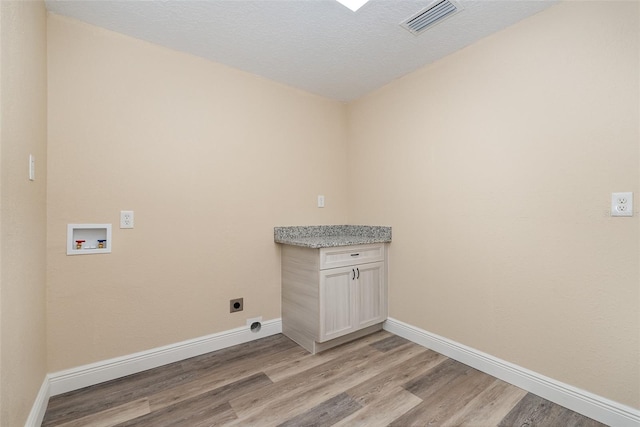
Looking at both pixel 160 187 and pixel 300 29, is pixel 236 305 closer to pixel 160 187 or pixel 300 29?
pixel 160 187

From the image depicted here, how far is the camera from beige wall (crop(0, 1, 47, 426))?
109cm

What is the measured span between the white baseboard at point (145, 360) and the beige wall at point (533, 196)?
1.42 m

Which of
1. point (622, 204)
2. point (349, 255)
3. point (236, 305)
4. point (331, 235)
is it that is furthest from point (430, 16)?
point (236, 305)

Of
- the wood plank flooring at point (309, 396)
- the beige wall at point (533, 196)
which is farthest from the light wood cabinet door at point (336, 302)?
the beige wall at point (533, 196)

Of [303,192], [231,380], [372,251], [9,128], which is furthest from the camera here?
[303,192]

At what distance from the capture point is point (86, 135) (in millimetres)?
1882

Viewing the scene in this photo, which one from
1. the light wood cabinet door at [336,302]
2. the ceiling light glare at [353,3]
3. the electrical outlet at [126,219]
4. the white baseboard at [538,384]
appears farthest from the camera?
the light wood cabinet door at [336,302]

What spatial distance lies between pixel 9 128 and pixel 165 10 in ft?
3.77

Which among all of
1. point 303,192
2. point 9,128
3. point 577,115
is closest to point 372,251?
point 303,192

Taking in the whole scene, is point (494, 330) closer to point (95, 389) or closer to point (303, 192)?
point (303, 192)

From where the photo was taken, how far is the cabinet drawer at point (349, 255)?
7.56 feet

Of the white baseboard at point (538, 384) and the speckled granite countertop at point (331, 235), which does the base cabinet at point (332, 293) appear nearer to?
the speckled granite countertop at point (331, 235)

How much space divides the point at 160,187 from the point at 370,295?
1.95 m

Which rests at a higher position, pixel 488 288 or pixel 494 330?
pixel 488 288
